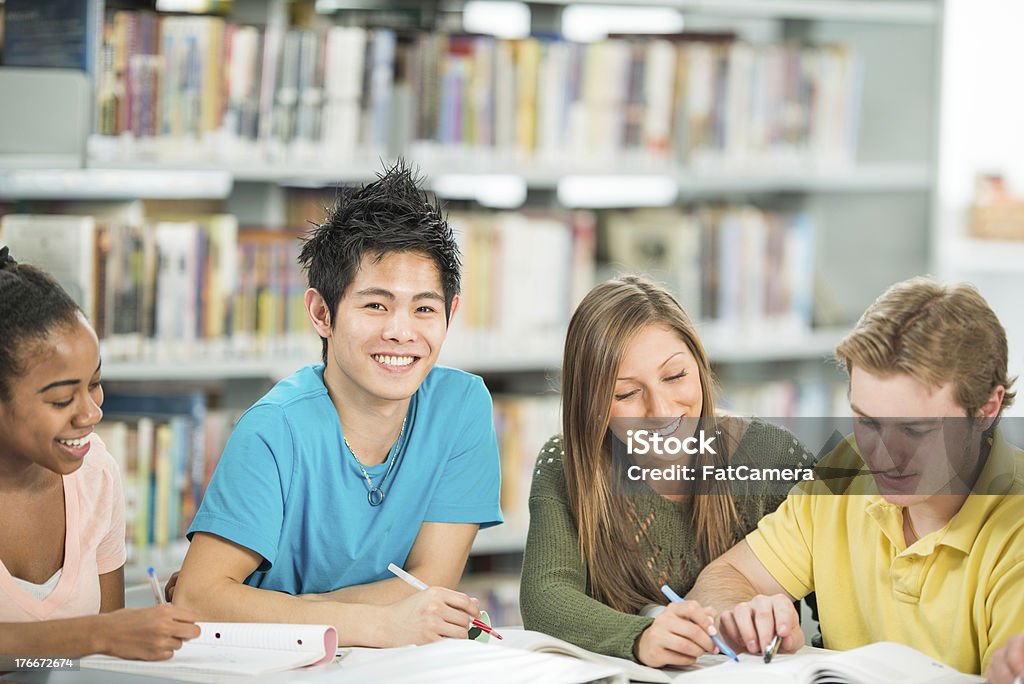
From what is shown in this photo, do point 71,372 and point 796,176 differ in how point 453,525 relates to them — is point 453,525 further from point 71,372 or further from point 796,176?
point 796,176

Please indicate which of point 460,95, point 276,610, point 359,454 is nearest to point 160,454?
Result: point 460,95

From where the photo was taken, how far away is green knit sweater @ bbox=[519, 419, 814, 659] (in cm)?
119

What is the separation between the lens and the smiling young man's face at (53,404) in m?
1.02

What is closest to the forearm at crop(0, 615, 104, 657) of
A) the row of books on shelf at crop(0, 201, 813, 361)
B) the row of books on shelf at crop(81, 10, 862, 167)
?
the row of books on shelf at crop(0, 201, 813, 361)

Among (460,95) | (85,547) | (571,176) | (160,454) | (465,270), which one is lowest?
(160,454)

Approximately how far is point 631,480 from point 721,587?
0.15m

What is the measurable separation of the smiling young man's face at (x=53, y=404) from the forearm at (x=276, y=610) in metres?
0.18

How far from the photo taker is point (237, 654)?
40.1 inches

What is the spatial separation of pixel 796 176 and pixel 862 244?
351mm

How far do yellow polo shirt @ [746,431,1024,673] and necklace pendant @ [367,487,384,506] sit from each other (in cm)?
40

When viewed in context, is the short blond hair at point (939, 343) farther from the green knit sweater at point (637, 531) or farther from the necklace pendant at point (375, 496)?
the necklace pendant at point (375, 496)

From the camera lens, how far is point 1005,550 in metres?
1.03

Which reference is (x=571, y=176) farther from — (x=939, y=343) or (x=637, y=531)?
(x=939, y=343)

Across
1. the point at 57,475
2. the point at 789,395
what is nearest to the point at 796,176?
the point at 789,395
